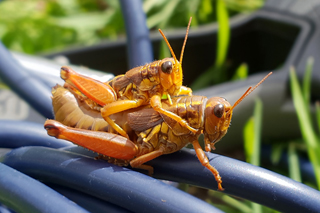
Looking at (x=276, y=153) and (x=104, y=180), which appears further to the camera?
(x=276, y=153)

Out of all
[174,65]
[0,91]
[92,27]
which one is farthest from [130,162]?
[92,27]

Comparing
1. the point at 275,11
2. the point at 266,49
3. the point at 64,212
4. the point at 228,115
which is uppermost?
the point at 275,11

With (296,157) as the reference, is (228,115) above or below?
above

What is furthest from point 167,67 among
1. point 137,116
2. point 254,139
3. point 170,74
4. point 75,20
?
point 75,20

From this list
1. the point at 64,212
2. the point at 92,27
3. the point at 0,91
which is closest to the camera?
the point at 64,212

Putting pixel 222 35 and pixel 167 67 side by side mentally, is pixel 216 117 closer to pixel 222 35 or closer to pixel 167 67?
pixel 167 67

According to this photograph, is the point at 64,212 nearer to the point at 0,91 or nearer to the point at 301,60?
the point at 0,91
